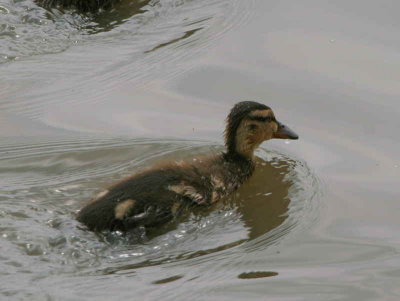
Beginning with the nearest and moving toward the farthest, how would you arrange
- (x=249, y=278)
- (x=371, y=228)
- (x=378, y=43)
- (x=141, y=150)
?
1. (x=249, y=278)
2. (x=371, y=228)
3. (x=141, y=150)
4. (x=378, y=43)

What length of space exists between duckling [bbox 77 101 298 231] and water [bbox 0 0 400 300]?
67mm

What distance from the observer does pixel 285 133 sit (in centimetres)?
548

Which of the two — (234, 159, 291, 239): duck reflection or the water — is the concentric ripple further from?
(234, 159, 291, 239): duck reflection

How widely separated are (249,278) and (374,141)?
155 centimetres

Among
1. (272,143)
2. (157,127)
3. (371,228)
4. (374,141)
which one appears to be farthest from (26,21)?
(371,228)

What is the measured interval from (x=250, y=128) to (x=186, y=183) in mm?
606

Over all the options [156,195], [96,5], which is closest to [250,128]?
[156,195]

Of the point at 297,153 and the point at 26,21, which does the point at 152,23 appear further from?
the point at 297,153

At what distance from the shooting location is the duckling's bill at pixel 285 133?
5.47 meters

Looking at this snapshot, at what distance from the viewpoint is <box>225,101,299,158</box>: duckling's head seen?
5.40 metres

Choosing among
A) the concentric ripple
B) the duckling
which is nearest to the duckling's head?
the duckling

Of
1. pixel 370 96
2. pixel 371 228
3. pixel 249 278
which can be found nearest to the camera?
pixel 249 278

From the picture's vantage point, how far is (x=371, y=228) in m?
4.92

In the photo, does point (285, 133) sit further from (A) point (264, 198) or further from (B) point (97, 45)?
(B) point (97, 45)
